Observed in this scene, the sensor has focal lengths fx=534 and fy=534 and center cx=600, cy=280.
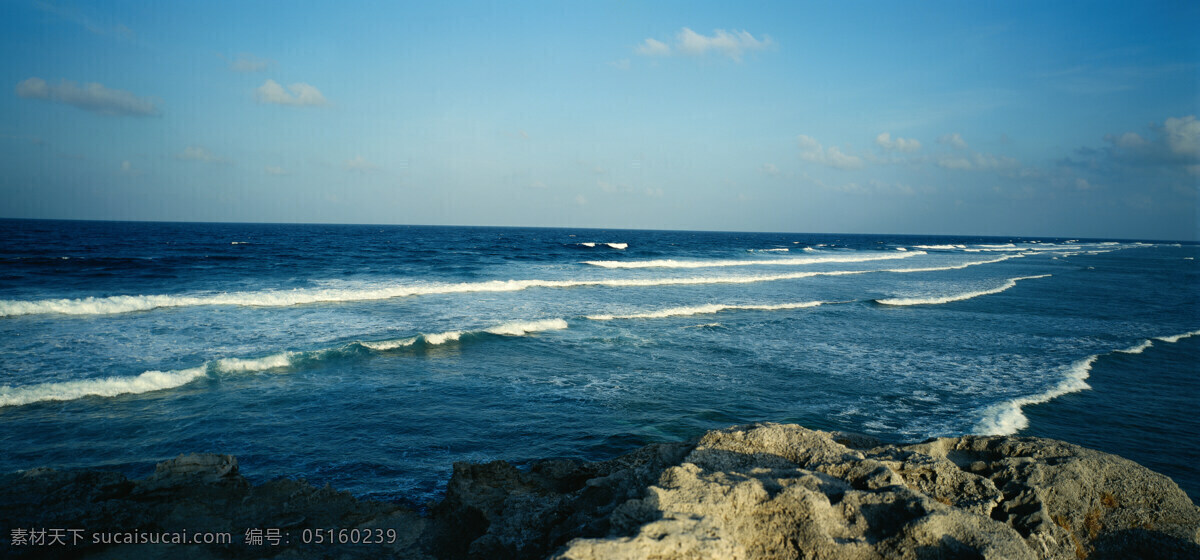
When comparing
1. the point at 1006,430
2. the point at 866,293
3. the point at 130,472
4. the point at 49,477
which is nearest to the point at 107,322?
the point at 130,472

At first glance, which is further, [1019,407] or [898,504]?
[1019,407]

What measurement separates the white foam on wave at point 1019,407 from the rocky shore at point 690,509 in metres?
3.69

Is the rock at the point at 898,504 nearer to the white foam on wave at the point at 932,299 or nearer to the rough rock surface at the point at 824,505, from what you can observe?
the rough rock surface at the point at 824,505

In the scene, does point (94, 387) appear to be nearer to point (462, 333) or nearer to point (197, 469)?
point (197, 469)

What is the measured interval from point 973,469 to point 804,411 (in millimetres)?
4136

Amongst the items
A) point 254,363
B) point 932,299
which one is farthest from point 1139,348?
point 254,363

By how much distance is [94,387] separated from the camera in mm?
9289

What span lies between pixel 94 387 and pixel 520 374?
7375 millimetres

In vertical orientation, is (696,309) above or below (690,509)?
below

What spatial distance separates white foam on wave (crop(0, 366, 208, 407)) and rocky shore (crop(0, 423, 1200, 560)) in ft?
16.4

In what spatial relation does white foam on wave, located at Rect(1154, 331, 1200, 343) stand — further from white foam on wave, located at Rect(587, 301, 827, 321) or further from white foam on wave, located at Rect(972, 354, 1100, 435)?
white foam on wave, located at Rect(587, 301, 827, 321)

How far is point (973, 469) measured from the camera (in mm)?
4969

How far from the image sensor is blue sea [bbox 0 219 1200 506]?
7.55 metres

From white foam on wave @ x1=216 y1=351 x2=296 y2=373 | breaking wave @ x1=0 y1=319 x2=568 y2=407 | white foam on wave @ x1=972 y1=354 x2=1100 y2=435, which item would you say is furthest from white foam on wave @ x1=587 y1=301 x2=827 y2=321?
white foam on wave @ x1=972 y1=354 x2=1100 y2=435
